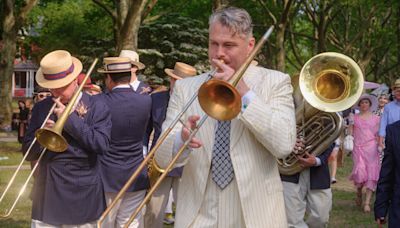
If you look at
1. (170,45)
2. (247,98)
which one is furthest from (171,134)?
(170,45)

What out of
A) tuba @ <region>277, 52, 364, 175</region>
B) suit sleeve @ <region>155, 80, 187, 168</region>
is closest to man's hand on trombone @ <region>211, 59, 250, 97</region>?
suit sleeve @ <region>155, 80, 187, 168</region>

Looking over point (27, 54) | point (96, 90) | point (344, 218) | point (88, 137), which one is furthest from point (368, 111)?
point (27, 54)

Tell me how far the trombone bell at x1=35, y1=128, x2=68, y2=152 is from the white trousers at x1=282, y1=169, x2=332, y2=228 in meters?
3.11

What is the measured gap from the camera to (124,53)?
854 cm

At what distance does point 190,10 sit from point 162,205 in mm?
27874

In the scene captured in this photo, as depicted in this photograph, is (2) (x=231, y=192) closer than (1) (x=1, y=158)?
Yes

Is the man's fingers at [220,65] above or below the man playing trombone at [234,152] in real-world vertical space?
above

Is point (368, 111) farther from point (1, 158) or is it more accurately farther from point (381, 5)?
point (381, 5)

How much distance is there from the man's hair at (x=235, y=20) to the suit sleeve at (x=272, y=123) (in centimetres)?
36

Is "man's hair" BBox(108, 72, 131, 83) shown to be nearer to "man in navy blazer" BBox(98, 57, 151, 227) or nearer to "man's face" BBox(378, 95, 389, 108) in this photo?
"man in navy blazer" BBox(98, 57, 151, 227)

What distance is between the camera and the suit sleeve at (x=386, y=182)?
521 centimetres

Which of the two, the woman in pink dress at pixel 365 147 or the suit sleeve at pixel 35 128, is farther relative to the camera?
the woman in pink dress at pixel 365 147

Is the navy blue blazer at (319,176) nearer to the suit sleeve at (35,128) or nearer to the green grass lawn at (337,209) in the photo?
the green grass lawn at (337,209)

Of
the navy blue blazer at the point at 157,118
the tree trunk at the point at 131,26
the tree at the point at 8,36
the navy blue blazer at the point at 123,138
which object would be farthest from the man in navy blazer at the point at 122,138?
the tree at the point at 8,36
